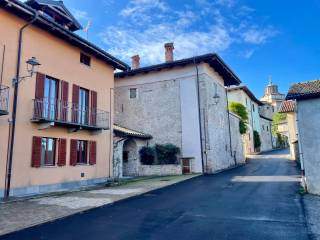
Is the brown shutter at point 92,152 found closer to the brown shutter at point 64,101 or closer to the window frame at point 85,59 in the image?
the brown shutter at point 64,101

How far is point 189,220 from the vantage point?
7406 mm

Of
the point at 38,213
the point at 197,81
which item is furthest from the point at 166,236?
the point at 197,81

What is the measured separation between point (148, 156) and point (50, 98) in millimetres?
10246

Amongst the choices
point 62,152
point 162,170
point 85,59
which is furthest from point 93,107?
point 162,170

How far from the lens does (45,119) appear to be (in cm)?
1255

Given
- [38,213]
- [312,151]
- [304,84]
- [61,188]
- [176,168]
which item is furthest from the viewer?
[176,168]

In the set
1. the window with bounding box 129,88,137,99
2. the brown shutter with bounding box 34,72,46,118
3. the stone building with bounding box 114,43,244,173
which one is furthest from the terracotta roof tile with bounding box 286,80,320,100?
the window with bounding box 129,88,137,99

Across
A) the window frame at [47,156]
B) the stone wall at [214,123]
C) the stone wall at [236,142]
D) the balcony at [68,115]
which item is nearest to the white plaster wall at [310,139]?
the balcony at [68,115]

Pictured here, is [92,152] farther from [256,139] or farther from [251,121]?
[256,139]

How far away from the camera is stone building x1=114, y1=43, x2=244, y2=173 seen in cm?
2209

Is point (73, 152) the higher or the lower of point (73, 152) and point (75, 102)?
the lower

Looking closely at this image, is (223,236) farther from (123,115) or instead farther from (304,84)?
(123,115)

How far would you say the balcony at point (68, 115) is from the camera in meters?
12.8

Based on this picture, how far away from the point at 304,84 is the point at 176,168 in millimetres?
11718
